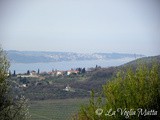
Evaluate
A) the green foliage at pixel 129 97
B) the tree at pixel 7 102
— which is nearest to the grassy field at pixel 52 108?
the tree at pixel 7 102

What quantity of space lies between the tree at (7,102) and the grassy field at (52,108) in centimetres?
4726

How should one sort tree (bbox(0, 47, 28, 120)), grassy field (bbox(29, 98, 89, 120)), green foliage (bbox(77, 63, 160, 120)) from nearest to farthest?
green foliage (bbox(77, 63, 160, 120)) < tree (bbox(0, 47, 28, 120)) < grassy field (bbox(29, 98, 89, 120))

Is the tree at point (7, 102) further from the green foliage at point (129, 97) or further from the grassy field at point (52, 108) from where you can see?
the grassy field at point (52, 108)

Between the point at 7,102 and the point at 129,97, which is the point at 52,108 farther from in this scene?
the point at 129,97

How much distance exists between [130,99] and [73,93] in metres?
78.9

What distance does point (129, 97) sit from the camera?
11.4 meters

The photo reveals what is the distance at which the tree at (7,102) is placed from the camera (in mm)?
13078

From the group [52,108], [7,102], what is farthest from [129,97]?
[52,108]

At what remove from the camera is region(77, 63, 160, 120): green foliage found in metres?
11.2

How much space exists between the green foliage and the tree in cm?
317

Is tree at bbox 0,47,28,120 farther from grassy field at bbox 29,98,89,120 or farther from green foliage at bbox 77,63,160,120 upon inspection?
grassy field at bbox 29,98,89,120

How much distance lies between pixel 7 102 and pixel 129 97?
18.0 feet

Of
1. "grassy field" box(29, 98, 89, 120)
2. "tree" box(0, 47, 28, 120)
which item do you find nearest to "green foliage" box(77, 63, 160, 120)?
"tree" box(0, 47, 28, 120)

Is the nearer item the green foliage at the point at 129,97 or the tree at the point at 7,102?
the green foliage at the point at 129,97
